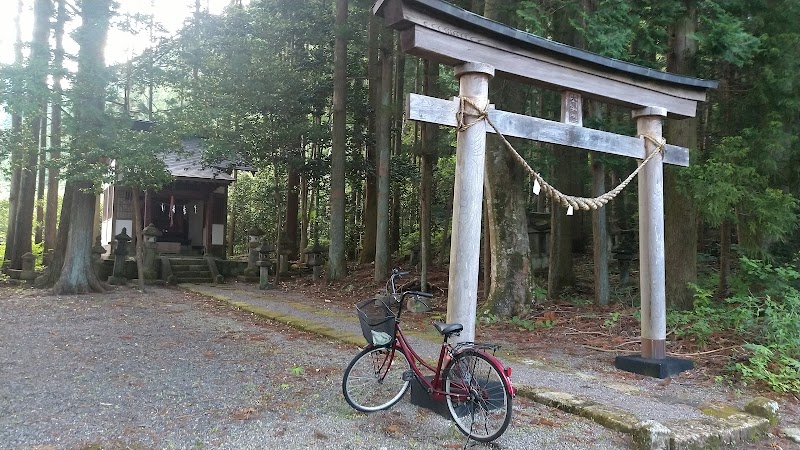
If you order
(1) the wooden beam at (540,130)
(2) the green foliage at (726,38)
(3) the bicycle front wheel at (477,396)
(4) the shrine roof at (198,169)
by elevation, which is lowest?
(3) the bicycle front wheel at (477,396)

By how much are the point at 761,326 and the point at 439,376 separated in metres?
4.79

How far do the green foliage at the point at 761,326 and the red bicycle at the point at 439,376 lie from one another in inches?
138

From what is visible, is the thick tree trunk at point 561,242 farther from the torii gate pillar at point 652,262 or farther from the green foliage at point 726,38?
the torii gate pillar at point 652,262

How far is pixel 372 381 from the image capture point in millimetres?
4230

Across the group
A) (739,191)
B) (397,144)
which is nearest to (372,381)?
(739,191)

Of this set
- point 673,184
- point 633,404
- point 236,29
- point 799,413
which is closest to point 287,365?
point 633,404

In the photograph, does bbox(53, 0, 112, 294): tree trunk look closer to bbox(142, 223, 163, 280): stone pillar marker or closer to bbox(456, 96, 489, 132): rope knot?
bbox(142, 223, 163, 280): stone pillar marker

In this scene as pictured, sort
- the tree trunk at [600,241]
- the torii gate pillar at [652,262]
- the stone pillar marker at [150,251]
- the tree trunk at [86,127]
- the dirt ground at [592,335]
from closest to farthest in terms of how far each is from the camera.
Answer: the torii gate pillar at [652,262] < the dirt ground at [592,335] < the tree trunk at [600,241] < the tree trunk at [86,127] < the stone pillar marker at [150,251]

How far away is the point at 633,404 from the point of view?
4.37m

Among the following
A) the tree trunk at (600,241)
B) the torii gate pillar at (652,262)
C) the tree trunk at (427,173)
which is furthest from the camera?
the tree trunk at (427,173)

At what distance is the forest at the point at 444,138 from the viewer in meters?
7.42

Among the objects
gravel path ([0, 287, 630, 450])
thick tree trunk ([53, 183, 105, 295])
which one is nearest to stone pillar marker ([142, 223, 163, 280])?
thick tree trunk ([53, 183, 105, 295])

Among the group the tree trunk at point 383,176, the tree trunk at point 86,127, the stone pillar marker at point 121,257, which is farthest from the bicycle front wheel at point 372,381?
the stone pillar marker at point 121,257

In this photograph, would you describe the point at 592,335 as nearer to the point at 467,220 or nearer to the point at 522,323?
the point at 522,323
